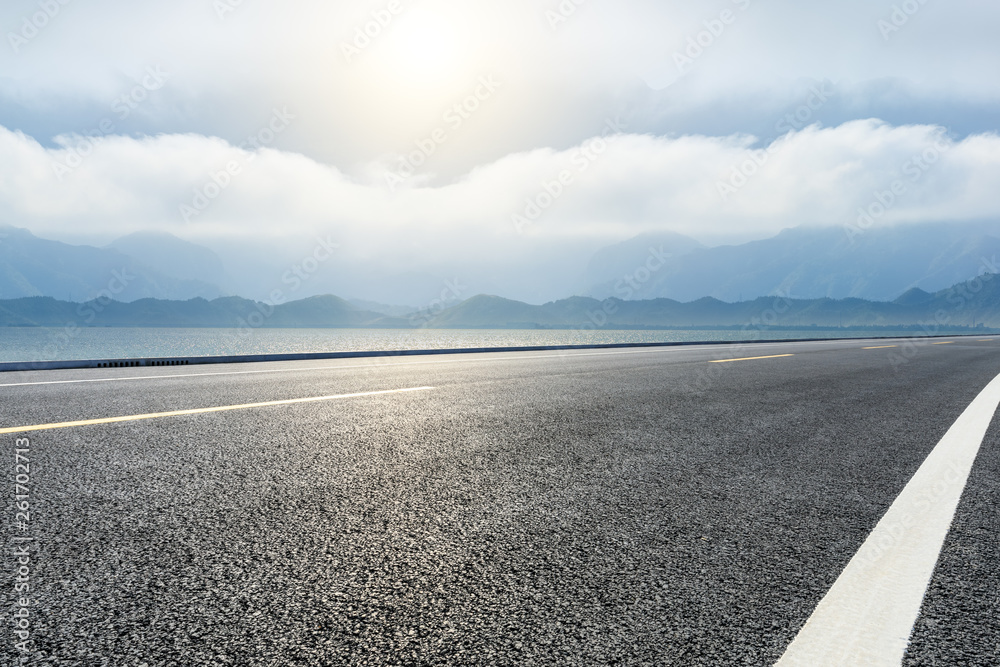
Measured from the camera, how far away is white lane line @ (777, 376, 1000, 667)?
1.78 m

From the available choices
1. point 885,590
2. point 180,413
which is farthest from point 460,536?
point 180,413

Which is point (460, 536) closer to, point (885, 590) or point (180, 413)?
point (885, 590)

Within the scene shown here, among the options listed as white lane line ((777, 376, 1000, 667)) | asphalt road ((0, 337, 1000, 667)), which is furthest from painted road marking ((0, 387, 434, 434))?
white lane line ((777, 376, 1000, 667))

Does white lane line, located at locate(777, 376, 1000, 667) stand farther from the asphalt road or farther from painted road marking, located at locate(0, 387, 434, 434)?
painted road marking, located at locate(0, 387, 434, 434)

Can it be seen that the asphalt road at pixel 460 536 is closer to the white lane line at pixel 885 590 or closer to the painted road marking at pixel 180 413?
the white lane line at pixel 885 590

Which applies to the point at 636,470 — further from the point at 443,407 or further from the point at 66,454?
the point at 66,454

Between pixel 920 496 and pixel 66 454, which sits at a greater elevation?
pixel 66 454

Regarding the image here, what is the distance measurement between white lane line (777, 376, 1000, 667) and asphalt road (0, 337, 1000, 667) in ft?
0.17

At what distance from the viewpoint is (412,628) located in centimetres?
188

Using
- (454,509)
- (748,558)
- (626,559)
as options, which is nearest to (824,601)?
(748,558)

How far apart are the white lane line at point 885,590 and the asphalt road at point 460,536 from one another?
0.05m

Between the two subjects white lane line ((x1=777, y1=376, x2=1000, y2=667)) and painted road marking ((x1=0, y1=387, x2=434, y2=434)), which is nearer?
white lane line ((x1=777, y1=376, x2=1000, y2=667))

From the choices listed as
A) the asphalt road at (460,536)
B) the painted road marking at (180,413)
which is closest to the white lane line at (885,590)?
the asphalt road at (460,536)

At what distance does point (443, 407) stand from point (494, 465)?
9.12 feet
